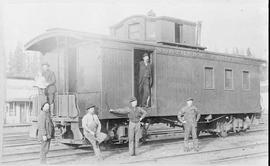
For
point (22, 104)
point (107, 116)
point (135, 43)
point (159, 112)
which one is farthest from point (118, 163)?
point (22, 104)

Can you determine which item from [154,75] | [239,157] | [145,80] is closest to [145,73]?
[145,80]

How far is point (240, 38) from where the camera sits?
10406 millimetres

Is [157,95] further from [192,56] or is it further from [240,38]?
[240,38]

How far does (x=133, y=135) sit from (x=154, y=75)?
2.21 m

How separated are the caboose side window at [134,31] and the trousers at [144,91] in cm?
217

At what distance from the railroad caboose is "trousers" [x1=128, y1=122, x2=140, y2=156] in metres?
0.80

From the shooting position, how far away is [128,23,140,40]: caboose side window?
12.1 meters

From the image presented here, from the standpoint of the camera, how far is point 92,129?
28.6 ft

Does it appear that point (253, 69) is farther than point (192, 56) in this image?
Yes

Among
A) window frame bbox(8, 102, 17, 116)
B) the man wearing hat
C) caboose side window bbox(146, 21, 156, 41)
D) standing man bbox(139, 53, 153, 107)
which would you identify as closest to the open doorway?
standing man bbox(139, 53, 153, 107)

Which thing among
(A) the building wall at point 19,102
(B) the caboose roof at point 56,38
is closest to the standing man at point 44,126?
(B) the caboose roof at point 56,38

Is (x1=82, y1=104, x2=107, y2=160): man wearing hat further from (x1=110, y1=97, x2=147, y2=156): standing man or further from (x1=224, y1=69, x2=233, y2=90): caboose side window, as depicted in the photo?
(x1=224, y1=69, x2=233, y2=90): caboose side window

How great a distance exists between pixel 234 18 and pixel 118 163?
4.85 metres

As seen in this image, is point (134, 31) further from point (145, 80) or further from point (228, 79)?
point (228, 79)
